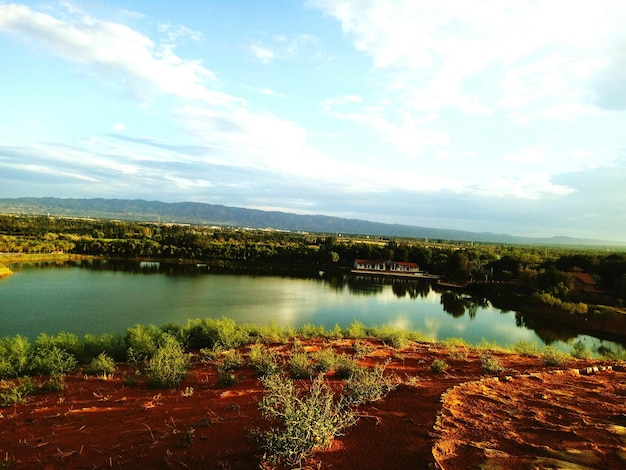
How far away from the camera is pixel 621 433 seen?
4.66m

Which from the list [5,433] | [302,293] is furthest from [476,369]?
[302,293]

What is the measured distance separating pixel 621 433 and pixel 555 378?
3.61 metres

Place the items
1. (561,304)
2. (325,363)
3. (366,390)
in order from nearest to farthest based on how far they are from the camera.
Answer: (366,390) < (325,363) < (561,304)

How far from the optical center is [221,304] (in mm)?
29719

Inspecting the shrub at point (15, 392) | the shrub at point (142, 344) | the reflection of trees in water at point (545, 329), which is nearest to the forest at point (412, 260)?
the reflection of trees in water at point (545, 329)

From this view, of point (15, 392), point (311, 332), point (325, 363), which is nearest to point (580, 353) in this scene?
point (311, 332)

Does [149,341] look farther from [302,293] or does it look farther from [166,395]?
[302,293]

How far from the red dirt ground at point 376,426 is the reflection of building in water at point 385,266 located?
183 feet

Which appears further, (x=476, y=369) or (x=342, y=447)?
(x=476, y=369)

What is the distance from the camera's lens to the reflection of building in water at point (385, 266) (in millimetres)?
64062

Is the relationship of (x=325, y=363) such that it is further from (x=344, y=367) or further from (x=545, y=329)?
(x=545, y=329)

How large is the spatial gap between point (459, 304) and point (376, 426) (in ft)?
123

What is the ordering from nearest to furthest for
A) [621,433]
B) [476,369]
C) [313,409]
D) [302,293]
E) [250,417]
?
[313,409] < [621,433] < [250,417] < [476,369] < [302,293]

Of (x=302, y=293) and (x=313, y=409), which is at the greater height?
(x=313, y=409)
